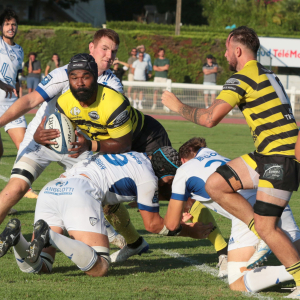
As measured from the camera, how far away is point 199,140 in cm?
540

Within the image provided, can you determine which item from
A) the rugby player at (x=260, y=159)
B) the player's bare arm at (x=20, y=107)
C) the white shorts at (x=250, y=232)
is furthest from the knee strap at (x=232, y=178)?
the player's bare arm at (x=20, y=107)

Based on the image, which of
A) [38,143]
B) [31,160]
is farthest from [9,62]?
[38,143]

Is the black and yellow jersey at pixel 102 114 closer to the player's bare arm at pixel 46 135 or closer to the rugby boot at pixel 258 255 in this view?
the player's bare arm at pixel 46 135

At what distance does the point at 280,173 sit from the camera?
4312mm

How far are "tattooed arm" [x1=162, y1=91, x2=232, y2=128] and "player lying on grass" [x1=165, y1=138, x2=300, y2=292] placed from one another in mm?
569

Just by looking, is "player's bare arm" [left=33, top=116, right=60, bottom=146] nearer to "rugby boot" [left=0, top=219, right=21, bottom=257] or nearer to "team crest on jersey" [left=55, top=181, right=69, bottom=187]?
"team crest on jersey" [left=55, top=181, right=69, bottom=187]

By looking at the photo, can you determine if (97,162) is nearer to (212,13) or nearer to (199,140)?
(199,140)

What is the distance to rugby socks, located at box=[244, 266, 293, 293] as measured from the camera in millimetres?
4328

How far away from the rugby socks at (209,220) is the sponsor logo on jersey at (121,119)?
1.25 meters

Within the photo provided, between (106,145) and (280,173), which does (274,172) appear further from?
(106,145)

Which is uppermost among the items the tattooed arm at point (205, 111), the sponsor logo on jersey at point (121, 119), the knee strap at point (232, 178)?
the tattooed arm at point (205, 111)

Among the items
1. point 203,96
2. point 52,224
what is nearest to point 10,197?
point 52,224

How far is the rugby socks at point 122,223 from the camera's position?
223 inches

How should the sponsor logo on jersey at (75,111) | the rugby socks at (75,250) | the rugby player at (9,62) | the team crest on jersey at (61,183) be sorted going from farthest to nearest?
the rugby player at (9,62)
the sponsor logo on jersey at (75,111)
the team crest on jersey at (61,183)
the rugby socks at (75,250)
